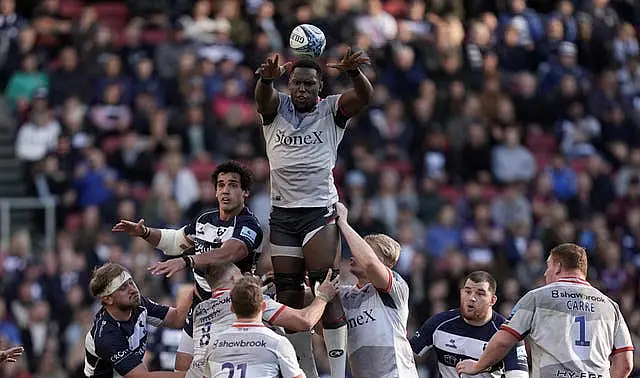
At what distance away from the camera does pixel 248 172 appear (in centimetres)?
1301

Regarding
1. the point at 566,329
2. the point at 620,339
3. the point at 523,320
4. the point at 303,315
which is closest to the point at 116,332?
the point at 303,315

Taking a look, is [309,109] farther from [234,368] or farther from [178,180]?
[178,180]

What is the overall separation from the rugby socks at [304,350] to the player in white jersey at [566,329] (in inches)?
59.0

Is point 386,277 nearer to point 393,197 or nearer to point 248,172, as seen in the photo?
point 248,172

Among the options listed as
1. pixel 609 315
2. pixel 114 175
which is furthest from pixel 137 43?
pixel 609 315

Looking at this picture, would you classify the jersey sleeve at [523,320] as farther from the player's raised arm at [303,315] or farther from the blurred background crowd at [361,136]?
the blurred background crowd at [361,136]

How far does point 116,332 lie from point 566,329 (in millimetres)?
3555

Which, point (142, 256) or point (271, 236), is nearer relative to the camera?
point (271, 236)

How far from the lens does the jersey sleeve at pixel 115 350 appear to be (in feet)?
41.3

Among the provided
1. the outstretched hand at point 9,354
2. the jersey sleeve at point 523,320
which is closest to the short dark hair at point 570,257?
the jersey sleeve at point 523,320

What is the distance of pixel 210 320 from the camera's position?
12688 millimetres

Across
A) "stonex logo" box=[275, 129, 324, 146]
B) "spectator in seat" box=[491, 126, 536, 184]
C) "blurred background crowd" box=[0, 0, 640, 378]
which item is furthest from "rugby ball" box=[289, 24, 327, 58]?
"spectator in seat" box=[491, 126, 536, 184]

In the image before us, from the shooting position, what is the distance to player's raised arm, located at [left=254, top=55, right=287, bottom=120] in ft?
39.9

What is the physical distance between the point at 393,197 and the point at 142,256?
161 inches
